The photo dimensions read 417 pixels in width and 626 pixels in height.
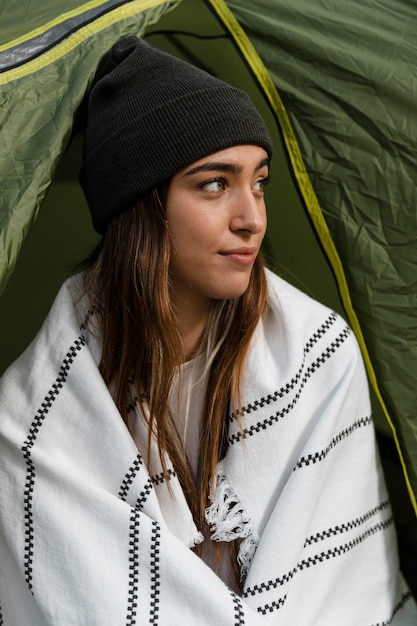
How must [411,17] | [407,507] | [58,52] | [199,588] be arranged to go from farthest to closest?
[407,507] → [411,17] → [58,52] → [199,588]

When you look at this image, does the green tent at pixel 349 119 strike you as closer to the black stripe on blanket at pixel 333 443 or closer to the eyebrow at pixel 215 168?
the black stripe on blanket at pixel 333 443

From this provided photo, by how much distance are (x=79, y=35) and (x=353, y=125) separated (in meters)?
0.45

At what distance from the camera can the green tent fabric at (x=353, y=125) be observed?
5.04 ft

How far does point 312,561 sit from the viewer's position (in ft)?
4.92

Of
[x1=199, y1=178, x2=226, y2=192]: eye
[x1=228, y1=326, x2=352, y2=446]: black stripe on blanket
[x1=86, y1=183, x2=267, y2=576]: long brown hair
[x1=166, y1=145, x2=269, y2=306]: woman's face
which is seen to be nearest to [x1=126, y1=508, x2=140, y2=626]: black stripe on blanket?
[x1=86, y1=183, x2=267, y2=576]: long brown hair

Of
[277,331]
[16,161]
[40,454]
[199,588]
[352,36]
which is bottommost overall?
[199,588]

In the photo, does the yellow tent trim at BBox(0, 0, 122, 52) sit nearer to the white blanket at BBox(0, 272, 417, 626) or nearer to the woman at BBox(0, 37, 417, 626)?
the woman at BBox(0, 37, 417, 626)

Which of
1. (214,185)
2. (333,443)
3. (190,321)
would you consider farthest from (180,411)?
(214,185)

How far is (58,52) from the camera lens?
1.44 meters

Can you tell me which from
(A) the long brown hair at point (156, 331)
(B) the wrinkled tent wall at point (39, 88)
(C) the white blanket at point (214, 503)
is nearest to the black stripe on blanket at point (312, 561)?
(C) the white blanket at point (214, 503)

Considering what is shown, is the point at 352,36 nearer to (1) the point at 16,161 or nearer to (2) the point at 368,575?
(1) the point at 16,161

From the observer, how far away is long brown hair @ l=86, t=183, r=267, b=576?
4.64ft

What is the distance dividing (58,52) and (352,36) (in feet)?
1.53

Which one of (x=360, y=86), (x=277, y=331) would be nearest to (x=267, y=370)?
(x=277, y=331)
